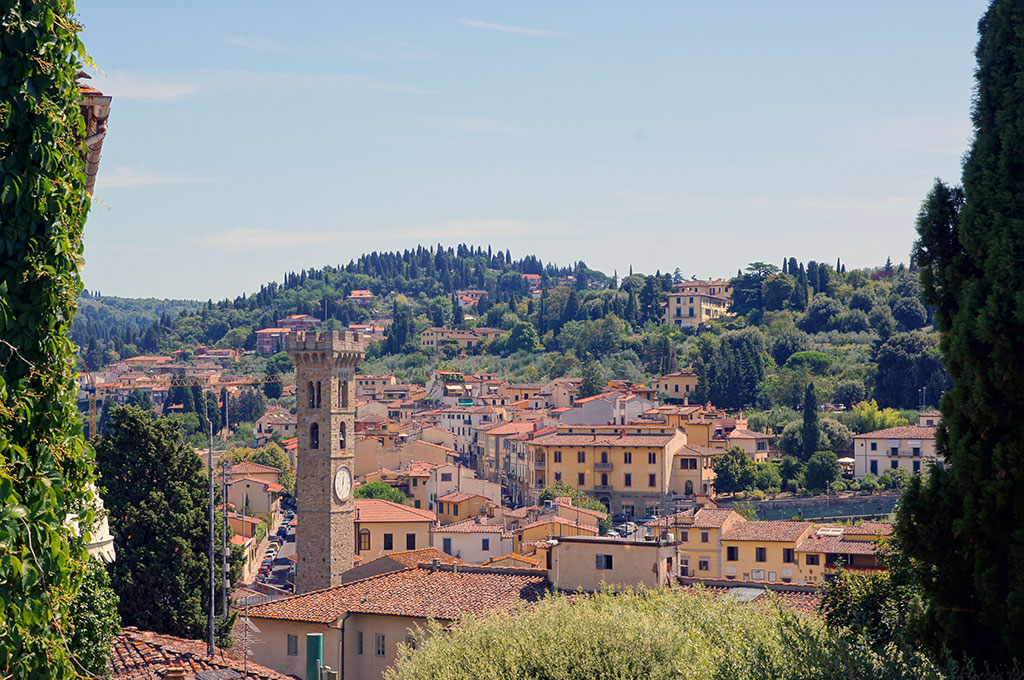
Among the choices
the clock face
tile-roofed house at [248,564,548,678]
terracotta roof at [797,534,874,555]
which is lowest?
terracotta roof at [797,534,874,555]

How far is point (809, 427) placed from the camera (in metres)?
68.0

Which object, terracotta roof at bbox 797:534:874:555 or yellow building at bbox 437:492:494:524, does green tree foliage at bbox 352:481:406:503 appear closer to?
yellow building at bbox 437:492:494:524

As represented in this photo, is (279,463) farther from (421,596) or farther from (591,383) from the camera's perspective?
(421,596)

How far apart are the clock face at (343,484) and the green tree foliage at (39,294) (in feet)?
105

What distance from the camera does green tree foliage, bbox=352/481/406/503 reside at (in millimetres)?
59353

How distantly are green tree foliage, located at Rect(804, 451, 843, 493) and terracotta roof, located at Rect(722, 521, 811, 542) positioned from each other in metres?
20.1

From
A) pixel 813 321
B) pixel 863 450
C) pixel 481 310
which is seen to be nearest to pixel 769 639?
pixel 863 450

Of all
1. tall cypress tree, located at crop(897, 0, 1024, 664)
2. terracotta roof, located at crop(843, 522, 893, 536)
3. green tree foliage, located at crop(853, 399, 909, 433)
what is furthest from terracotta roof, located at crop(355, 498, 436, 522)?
tall cypress tree, located at crop(897, 0, 1024, 664)

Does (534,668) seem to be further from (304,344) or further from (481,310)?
(481,310)

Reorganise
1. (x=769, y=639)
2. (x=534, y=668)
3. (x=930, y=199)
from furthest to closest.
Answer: (x=534, y=668) < (x=769, y=639) < (x=930, y=199)

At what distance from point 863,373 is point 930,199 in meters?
81.9

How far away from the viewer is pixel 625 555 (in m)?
22.9

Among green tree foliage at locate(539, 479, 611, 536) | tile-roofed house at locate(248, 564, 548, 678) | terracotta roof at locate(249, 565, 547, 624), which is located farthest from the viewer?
green tree foliage at locate(539, 479, 611, 536)

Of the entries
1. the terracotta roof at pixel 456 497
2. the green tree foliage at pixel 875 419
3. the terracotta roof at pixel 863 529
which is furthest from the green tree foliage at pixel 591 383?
the terracotta roof at pixel 863 529
